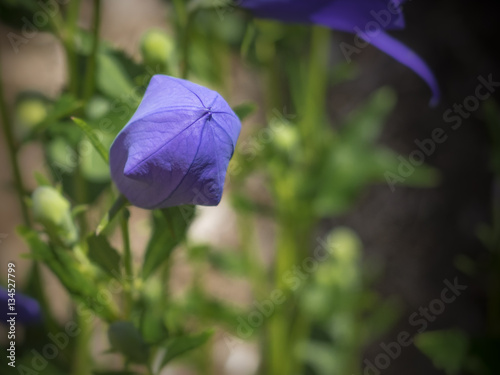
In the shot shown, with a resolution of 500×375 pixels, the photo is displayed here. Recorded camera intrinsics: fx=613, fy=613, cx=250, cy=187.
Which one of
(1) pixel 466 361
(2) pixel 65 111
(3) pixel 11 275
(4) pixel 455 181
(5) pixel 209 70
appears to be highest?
(2) pixel 65 111

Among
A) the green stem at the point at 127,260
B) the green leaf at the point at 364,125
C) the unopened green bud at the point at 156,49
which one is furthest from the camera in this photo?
the green leaf at the point at 364,125

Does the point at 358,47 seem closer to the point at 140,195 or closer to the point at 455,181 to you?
the point at 455,181

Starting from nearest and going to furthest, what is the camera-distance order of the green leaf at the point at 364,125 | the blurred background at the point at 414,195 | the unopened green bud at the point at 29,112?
the unopened green bud at the point at 29,112
the green leaf at the point at 364,125
the blurred background at the point at 414,195

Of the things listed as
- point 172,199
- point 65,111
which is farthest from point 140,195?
point 65,111

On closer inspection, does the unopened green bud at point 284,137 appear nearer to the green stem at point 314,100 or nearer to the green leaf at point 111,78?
the green stem at point 314,100

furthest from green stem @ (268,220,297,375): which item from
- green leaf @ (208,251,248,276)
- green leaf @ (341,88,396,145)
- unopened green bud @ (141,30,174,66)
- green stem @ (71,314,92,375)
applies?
unopened green bud @ (141,30,174,66)

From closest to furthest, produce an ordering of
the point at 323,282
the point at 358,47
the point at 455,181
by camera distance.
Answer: the point at 323,282, the point at 455,181, the point at 358,47

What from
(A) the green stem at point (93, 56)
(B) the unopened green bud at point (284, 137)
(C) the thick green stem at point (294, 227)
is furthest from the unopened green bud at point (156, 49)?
(C) the thick green stem at point (294, 227)

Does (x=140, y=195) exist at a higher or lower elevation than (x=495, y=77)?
higher
